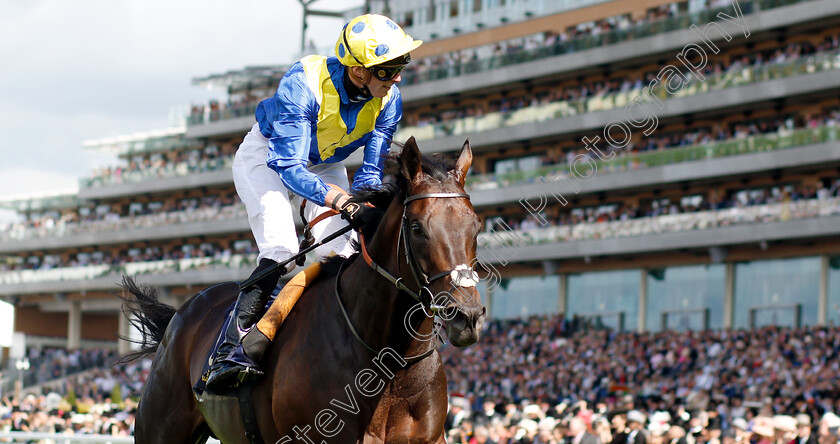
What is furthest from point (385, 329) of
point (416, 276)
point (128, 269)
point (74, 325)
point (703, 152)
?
point (74, 325)

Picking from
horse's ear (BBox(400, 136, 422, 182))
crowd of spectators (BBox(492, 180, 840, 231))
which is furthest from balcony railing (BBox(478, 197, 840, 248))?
horse's ear (BBox(400, 136, 422, 182))

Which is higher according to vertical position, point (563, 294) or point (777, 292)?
point (563, 294)

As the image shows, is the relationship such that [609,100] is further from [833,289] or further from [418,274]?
[418,274]

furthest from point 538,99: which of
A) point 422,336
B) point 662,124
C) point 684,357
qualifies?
point 422,336

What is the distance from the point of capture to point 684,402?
15.6 metres

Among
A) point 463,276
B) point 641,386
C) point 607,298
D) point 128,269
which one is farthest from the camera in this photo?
point 128,269

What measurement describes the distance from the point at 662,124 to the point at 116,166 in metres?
30.5

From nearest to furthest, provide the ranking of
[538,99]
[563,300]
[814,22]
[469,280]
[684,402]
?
[469,280]
[684,402]
[814,22]
[563,300]
[538,99]

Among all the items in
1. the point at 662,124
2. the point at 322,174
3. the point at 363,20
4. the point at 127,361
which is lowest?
the point at 127,361

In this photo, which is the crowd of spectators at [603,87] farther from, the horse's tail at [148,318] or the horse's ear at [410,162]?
the horse's ear at [410,162]

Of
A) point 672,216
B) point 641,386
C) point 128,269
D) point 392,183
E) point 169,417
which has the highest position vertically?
point 672,216

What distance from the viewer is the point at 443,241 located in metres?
3.87

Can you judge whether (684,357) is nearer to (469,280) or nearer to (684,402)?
(684,402)

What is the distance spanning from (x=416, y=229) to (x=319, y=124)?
1.30 meters
